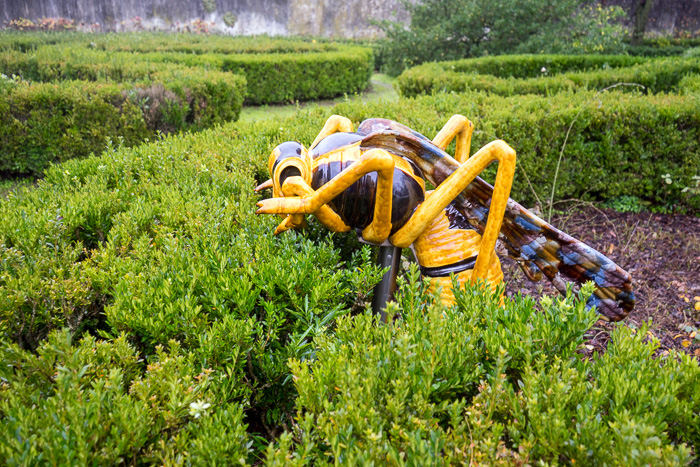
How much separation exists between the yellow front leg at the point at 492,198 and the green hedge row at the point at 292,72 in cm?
1086

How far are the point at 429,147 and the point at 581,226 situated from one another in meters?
4.29

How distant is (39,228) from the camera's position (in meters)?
2.50

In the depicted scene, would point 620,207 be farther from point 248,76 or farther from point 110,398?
point 248,76

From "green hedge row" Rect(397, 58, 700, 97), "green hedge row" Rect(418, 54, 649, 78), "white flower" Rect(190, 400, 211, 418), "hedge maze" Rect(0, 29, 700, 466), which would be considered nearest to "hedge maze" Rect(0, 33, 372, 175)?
"hedge maze" Rect(0, 29, 700, 466)

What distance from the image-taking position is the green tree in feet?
44.0

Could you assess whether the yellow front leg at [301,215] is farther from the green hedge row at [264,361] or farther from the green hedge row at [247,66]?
the green hedge row at [247,66]

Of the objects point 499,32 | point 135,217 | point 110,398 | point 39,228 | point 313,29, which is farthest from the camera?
point 313,29

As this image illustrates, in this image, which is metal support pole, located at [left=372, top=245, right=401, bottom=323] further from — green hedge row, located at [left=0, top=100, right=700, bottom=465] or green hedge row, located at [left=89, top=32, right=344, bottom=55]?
green hedge row, located at [left=89, top=32, right=344, bottom=55]

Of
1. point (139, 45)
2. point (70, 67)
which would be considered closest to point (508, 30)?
point (139, 45)

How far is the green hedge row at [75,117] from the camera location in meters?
6.57

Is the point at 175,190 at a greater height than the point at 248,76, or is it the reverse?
the point at 248,76

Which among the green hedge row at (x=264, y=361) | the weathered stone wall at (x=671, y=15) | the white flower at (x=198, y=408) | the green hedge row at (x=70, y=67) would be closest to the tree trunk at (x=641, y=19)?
the weathered stone wall at (x=671, y=15)

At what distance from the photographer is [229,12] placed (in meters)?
25.6

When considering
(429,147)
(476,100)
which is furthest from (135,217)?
(476,100)
